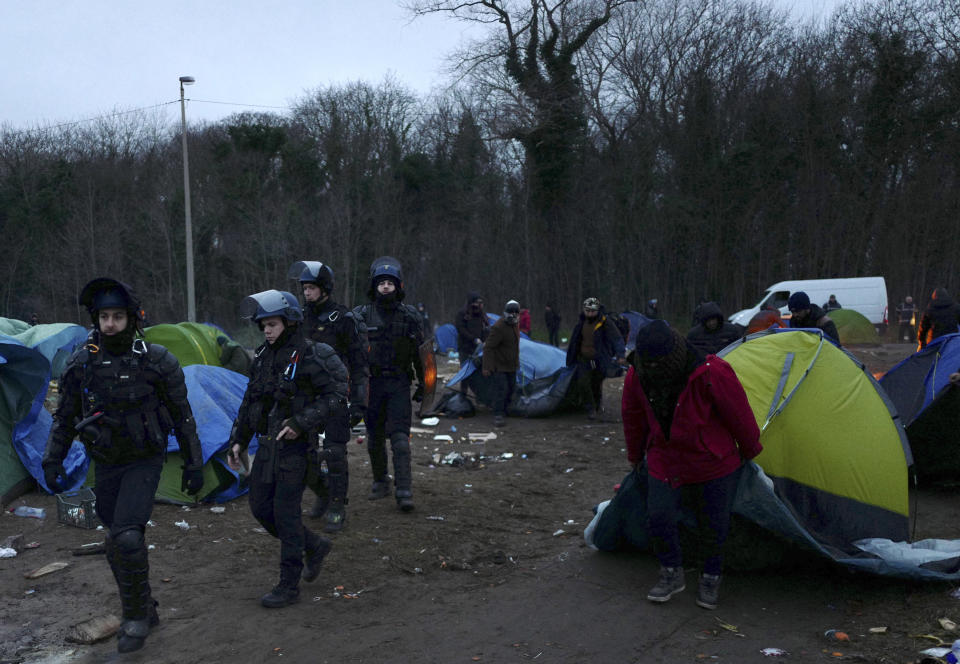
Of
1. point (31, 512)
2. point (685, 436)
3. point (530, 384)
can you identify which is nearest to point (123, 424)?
point (685, 436)

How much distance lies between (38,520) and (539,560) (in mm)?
4353

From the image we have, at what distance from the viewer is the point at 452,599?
16.1ft

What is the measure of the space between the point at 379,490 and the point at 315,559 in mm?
2276

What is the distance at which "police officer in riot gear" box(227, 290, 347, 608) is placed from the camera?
15.2 feet

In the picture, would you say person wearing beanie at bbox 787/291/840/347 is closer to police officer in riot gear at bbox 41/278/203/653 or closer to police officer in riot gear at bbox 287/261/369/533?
police officer in riot gear at bbox 287/261/369/533

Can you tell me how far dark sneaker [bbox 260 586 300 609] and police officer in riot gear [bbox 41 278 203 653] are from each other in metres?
0.62

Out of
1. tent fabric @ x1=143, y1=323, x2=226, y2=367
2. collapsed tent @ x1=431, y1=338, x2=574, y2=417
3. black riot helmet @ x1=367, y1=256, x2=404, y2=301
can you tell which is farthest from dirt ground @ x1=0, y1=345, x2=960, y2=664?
collapsed tent @ x1=431, y1=338, x2=574, y2=417

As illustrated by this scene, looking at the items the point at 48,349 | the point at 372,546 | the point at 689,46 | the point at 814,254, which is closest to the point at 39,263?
the point at 48,349

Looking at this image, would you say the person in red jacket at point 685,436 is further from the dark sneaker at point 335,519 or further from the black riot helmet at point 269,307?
the dark sneaker at point 335,519

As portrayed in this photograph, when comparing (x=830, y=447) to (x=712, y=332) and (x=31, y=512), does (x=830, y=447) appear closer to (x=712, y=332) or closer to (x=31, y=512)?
(x=712, y=332)

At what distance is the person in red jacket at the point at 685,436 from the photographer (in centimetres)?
437

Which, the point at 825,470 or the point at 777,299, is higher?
the point at 777,299

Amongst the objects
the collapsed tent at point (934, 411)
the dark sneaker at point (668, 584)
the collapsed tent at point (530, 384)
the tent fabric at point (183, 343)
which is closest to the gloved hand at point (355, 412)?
the dark sneaker at point (668, 584)

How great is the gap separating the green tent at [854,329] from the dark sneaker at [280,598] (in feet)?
66.4
